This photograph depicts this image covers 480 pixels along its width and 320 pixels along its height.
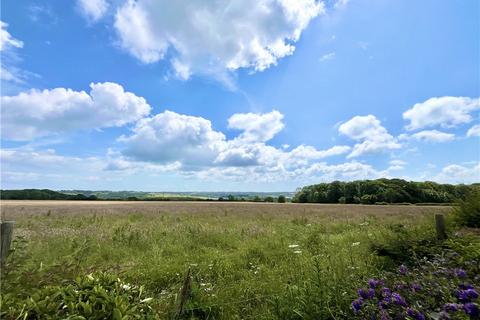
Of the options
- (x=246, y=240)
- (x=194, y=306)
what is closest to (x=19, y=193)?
(x=246, y=240)

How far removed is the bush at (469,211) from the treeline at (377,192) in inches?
2521

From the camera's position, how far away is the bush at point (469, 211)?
8.16m

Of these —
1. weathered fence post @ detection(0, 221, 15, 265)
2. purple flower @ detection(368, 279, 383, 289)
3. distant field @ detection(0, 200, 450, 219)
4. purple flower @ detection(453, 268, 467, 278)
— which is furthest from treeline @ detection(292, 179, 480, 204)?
weathered fence post @ detection(0, 221, 15, 265)

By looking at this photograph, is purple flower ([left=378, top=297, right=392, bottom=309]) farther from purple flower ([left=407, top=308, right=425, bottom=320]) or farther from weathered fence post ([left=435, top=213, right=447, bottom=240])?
weathered fence post ([left=435, top=213, right=447, bottom=240])

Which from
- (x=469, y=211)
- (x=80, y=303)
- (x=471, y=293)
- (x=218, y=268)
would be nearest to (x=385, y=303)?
(x=471, y=293)

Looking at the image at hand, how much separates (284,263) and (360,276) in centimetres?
271

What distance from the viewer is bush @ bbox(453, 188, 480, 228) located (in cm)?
816

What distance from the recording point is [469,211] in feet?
27.4

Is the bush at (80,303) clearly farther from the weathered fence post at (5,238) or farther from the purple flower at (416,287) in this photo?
the purple flower at (416,287)

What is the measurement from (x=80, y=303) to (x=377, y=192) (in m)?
86.4

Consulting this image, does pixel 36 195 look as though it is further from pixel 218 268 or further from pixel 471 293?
pixel 471 293

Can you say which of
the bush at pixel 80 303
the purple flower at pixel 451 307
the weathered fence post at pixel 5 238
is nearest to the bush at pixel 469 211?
the purple flower at pixel 451 307

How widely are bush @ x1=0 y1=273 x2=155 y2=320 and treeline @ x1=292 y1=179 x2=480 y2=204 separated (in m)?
72.0

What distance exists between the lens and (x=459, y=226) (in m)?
8.43
